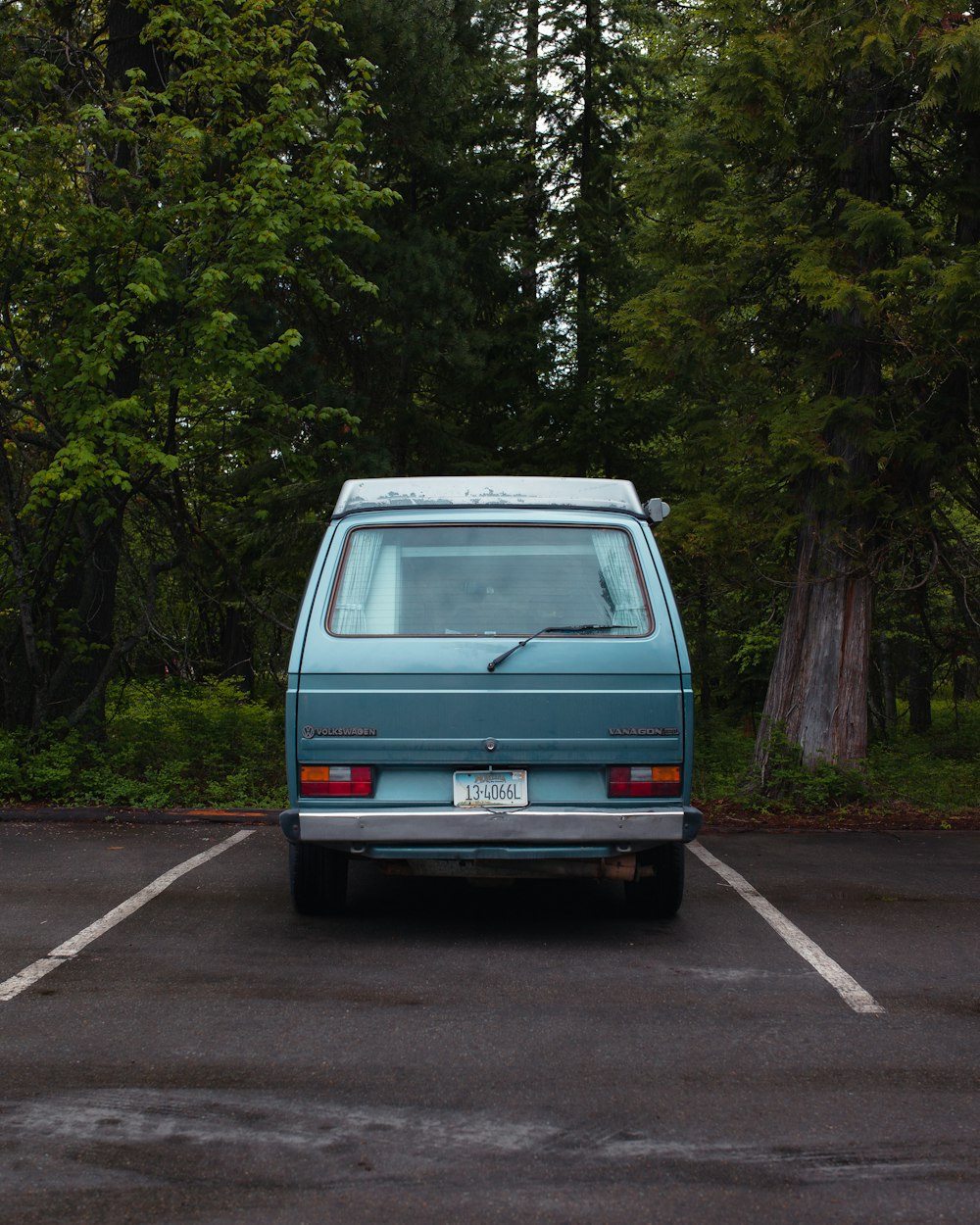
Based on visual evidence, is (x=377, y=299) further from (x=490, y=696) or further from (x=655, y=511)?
(x=490, y=696)

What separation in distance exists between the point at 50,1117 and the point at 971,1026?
3419 millimetres

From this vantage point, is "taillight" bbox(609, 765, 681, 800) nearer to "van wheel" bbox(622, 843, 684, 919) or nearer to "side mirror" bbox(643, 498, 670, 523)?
"van wheel" bbox(622, 843, 684, 919)

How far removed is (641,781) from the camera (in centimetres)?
607

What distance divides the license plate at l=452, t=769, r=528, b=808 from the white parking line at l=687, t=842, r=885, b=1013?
5.11 feet

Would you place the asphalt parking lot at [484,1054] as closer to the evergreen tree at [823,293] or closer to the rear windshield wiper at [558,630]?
the rear windshield wiper at [558,630]

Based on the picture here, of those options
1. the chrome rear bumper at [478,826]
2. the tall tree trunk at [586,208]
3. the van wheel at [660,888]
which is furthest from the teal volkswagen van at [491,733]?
the tall tree trunk at [586,208]

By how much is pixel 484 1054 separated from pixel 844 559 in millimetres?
7633

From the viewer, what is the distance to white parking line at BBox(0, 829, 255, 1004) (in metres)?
5.57

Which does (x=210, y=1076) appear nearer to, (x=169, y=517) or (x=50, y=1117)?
(x=50, y=1117)

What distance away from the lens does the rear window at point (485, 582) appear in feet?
20.5

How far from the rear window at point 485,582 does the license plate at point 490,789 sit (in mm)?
660

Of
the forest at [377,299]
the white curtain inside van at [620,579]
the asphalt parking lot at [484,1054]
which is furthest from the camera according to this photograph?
the forest at [377,299]

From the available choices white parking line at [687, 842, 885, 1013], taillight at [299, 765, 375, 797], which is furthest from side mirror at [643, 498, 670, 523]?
white parking line at [687, 842, 885, 1013]

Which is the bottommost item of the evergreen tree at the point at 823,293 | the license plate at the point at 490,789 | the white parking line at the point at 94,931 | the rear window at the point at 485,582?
the white parking line at the point at 94,931
